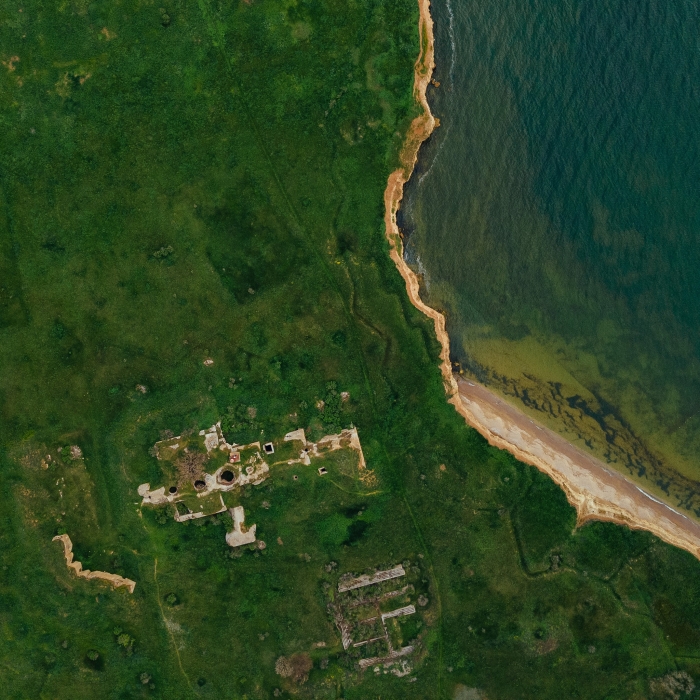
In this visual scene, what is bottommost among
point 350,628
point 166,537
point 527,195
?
point 350,628

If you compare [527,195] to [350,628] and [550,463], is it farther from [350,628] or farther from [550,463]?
[350,628]

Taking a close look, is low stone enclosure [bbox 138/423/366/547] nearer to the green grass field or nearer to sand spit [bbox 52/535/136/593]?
the green grass field

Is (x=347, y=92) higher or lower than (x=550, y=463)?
higher

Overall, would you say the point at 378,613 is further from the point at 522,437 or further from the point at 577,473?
the point at 577,473

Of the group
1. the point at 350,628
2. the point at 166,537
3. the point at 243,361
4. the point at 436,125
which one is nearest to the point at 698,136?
the point at 436,125

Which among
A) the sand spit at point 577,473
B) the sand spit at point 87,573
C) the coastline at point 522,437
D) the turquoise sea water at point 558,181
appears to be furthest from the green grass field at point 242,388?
the turquoise sea water at point 558,181

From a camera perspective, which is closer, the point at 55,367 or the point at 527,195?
the point at 55,367

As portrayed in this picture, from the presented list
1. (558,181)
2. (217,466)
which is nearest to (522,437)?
(558,181)
